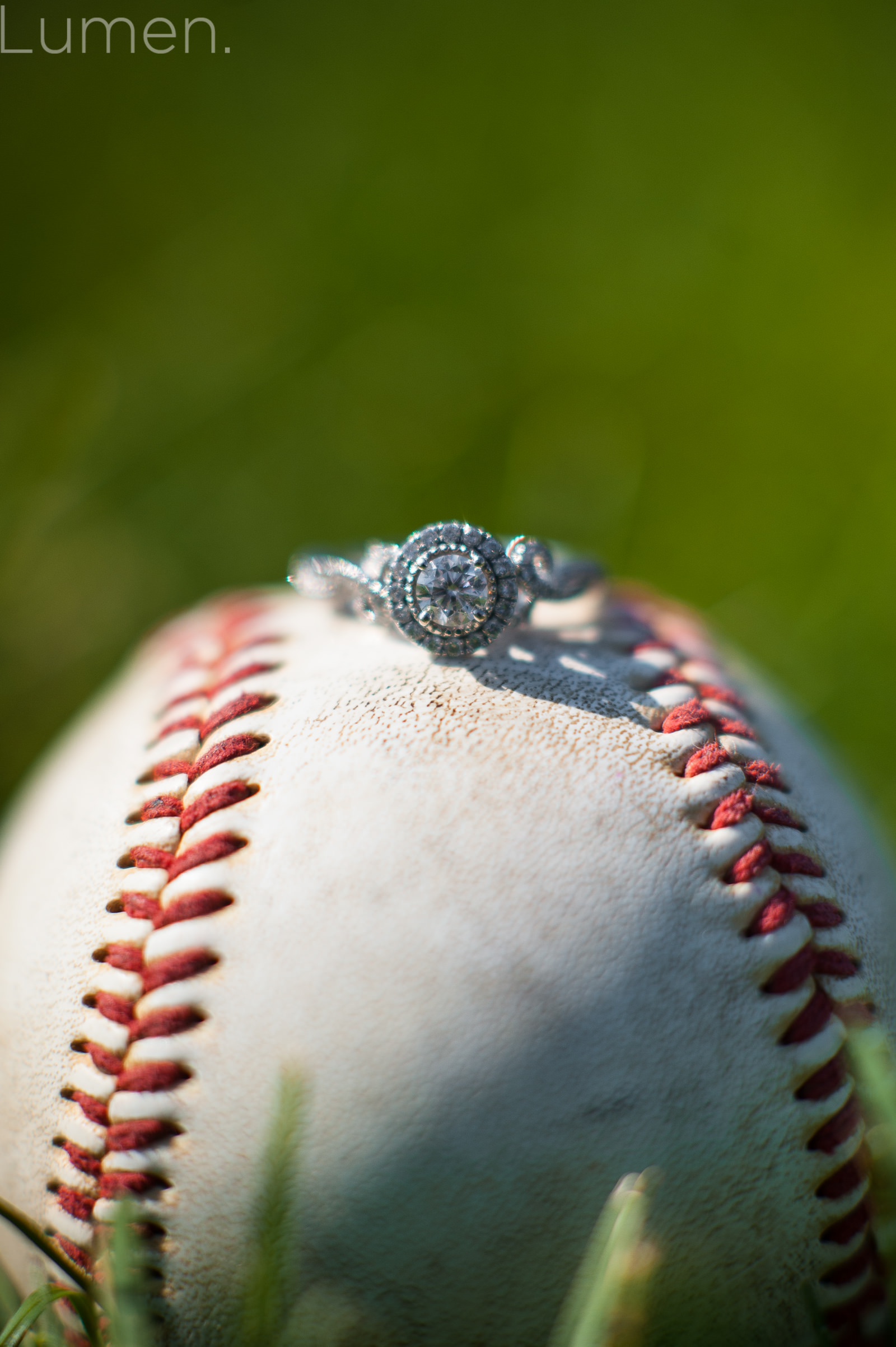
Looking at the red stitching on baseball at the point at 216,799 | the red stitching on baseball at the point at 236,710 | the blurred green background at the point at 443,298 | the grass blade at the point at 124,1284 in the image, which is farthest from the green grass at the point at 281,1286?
the blurred green background at the point at 443,298

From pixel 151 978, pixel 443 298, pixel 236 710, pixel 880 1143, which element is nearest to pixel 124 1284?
pixel 151 978

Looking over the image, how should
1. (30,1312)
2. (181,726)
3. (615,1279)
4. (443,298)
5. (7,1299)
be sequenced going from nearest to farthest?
(615,1279)
(30,1312)
(7,1299)
(181,726)
(443,298)

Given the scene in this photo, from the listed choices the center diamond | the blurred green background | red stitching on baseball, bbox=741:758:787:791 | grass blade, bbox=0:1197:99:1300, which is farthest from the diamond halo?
the blurred green background

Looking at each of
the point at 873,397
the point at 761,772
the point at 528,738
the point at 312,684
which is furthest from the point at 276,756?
the point at 873,397

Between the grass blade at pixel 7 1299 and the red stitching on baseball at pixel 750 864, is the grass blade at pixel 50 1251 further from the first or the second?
the red stitching on baseball at pixel 750 864

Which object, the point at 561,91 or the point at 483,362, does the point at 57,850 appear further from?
the point at 561,91

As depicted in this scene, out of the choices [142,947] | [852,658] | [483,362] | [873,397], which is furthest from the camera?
[483,362]

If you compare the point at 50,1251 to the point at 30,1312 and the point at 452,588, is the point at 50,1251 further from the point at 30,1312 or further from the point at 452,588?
the point at 452,588
